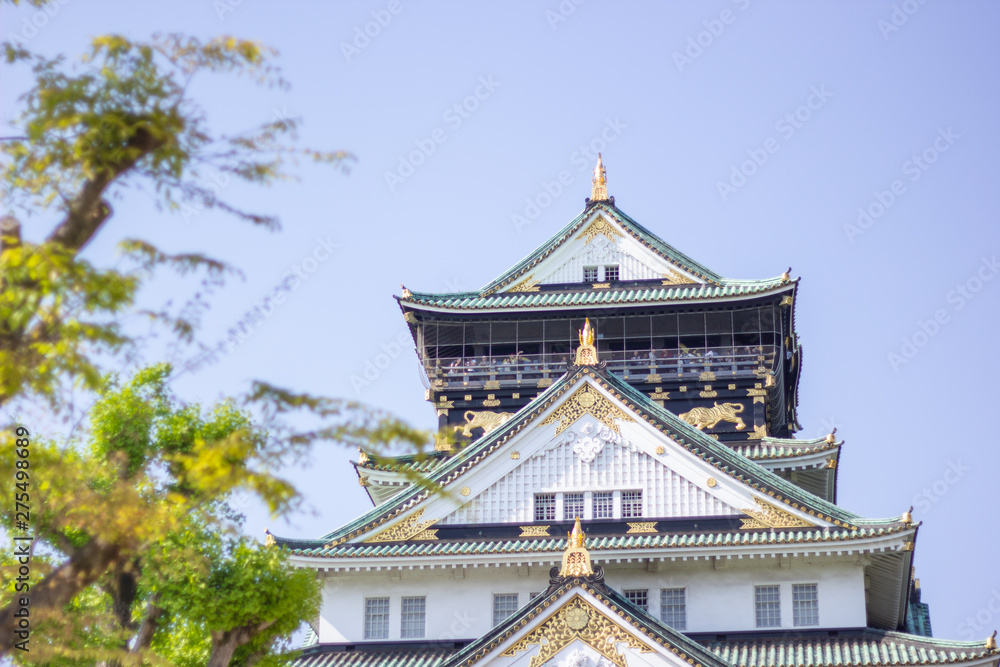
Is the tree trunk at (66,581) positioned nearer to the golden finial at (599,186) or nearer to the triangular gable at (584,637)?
the triangular gable at (584,637)

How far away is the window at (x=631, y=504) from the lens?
30625 millimetres

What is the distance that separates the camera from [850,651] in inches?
1102

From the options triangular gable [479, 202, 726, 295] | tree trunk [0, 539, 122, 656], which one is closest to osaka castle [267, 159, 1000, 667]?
triangular gable [479, 202, 726, 295]

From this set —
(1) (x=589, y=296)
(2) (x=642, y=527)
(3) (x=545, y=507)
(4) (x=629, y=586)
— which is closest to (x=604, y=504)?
(2) (x=642, y=527)

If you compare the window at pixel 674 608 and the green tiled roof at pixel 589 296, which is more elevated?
the green tiled roof at pixel 589 296

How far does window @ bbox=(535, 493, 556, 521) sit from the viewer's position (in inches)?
1217

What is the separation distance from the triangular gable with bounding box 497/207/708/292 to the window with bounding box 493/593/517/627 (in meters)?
11.8

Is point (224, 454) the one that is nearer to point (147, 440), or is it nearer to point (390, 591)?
point (147, 440)

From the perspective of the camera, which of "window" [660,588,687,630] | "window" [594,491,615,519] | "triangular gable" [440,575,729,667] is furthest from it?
"window" [594,491,615,519]

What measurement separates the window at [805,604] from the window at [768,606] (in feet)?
1.22

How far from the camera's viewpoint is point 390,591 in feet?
101

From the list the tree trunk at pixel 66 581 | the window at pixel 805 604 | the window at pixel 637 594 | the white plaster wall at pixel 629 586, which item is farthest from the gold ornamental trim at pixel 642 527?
the tree trunk at pixel 66 581

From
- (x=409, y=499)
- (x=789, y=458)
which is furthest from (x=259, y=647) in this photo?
(x=789, y=458)

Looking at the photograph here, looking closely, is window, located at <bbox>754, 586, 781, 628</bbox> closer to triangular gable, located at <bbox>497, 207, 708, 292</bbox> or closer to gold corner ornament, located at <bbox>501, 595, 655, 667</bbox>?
gold corner ornament, located at <bbox>501, 595, 655, 667</bbox>
